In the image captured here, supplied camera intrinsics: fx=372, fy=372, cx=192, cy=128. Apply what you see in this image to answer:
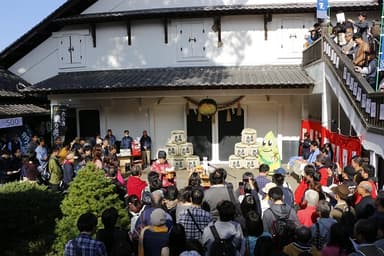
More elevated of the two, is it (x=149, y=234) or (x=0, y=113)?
(x=0, y=113)

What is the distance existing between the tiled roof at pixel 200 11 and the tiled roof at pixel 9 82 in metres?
3.17

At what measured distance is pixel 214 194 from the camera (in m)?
5.13

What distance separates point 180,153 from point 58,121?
4887 mm

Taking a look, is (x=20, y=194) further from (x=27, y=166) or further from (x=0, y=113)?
(x=0, y=113)

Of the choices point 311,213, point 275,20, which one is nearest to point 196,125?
point 275,20

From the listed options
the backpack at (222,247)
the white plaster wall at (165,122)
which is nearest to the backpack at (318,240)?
the backpack at (222,247)

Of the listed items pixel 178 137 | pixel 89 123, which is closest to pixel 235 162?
pixel 178 137

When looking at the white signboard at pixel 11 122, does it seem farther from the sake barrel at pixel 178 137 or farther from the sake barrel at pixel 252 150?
the sake barrel at pixel 252 150

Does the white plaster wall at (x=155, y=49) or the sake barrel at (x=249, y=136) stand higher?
the white plaster wall at (x=155, y=49)

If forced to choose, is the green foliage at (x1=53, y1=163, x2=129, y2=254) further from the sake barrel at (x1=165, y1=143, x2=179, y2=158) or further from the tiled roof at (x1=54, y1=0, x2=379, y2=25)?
the tiled roof at (x1=54, y1=0, x2=379, y2=25)

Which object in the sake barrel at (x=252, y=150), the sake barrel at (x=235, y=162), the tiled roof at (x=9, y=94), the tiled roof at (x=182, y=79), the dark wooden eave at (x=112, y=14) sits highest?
the dark wooden eave at (x=112, y=14)

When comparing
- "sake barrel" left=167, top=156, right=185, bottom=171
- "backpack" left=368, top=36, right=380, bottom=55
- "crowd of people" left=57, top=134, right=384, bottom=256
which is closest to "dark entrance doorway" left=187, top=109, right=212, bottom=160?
"sake barrel" left=167, top=156, right=185, bottom=171

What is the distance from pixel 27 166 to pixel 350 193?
783 centimetres

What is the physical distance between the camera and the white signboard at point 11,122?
12985 millimetres
